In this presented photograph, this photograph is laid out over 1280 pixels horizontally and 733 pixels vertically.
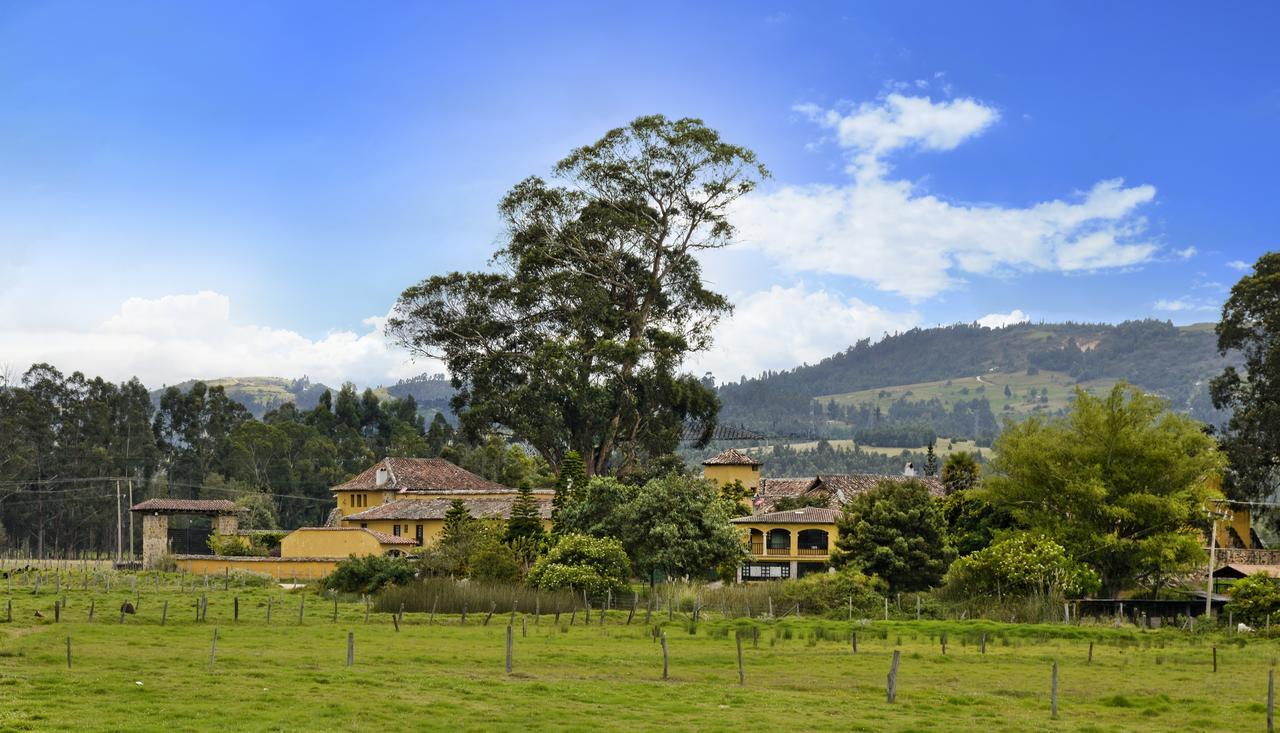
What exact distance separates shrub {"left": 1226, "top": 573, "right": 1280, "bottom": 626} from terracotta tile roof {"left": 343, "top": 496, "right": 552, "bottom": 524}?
40.3 m

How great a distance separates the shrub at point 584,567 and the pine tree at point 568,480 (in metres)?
10.8

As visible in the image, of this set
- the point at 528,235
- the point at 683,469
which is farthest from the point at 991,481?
the point at 528,235

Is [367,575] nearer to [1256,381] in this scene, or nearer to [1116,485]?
[1116,485]

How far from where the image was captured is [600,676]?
32.4 metres

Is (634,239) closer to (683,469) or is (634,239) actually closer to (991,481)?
(683,469)

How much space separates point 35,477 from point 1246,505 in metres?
102

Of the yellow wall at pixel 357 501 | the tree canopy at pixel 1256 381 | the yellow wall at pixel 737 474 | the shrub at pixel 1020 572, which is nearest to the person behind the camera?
the shrub at pixel 1020 572

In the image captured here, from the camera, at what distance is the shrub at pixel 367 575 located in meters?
59.8

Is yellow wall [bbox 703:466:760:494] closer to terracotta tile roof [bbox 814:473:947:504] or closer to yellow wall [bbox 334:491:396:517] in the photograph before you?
terracotta tile roof [bbox 814:473:947:504]

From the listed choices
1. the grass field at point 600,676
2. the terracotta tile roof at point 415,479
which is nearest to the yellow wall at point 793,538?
the terracotta tile roof at point 415,479

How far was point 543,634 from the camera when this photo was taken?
1681 inches

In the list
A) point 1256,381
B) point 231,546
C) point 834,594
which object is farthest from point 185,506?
point 1256,381

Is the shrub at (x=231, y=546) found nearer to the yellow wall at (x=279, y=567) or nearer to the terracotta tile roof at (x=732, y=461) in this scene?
the yellow wall at (x=279, y=567)

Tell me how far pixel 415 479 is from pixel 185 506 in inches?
649
